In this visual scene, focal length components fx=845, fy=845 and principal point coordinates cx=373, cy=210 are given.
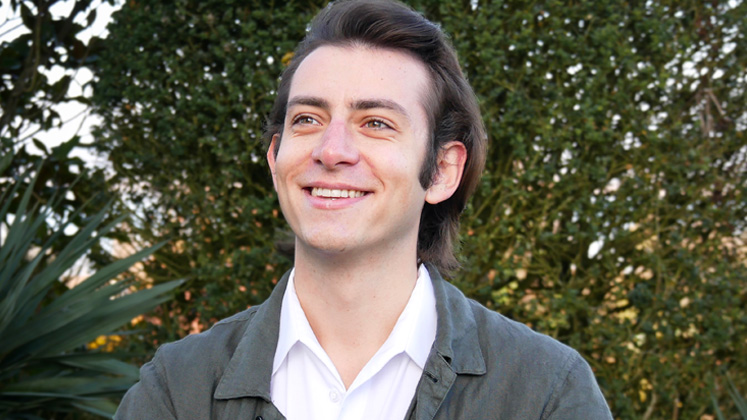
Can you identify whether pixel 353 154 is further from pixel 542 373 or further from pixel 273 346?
pixel 542 373

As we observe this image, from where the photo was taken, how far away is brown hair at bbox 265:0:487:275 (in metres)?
2.53

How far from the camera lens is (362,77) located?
7.81 feet

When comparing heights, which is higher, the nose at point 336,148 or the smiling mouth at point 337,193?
the nose at point 336,148

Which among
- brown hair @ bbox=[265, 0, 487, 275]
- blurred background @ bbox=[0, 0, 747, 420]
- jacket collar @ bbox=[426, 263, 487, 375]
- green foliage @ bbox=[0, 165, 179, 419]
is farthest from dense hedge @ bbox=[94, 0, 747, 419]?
jacket collar @ bbox=[426, 263, 487, 375]

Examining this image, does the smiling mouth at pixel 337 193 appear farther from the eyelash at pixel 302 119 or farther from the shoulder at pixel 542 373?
the shoulder at pixel 542 373

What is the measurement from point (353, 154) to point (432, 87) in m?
0.47

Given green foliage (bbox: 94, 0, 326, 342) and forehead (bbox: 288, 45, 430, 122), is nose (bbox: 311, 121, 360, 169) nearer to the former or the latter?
forehead (bbox: 288, 45, 430, 122)

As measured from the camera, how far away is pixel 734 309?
425 centimetres

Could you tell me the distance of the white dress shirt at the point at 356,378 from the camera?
2230 millimetres

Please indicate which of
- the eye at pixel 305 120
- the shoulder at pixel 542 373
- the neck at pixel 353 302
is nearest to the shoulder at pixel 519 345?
the shoulder at pixel 542 373

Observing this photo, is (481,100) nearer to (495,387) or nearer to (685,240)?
(685,240)

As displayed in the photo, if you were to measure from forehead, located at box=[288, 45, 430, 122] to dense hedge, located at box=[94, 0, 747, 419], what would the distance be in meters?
1.84

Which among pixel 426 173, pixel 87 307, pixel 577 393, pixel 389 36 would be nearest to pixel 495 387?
pixel 577 393

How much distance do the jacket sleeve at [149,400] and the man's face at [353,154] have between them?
21.3 inches
